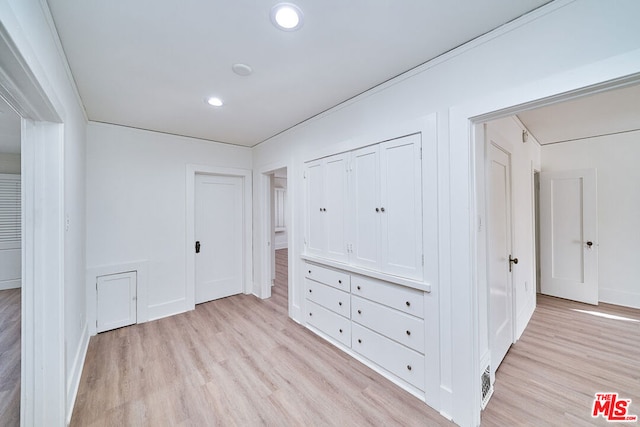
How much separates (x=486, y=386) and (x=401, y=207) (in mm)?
1427

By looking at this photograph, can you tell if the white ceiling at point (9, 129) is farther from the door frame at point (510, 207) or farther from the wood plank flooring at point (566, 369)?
the wood plank flooring at point (566, 369)

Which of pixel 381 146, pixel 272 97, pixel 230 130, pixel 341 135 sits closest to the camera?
pixel 381 146

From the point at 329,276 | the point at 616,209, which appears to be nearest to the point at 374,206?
the point at 329,276

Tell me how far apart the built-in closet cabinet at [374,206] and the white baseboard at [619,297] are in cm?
389

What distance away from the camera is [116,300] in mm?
2883

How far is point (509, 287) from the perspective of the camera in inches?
91.9

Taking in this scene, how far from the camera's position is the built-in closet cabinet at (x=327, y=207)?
240 centimetres

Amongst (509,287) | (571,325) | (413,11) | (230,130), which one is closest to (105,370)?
(230,130)

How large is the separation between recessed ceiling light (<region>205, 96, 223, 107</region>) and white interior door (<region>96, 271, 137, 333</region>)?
7.60ft

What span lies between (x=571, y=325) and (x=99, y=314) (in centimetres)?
555

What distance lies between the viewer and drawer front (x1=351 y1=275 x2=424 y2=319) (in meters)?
1.81

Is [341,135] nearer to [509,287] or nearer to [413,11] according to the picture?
[413,11]

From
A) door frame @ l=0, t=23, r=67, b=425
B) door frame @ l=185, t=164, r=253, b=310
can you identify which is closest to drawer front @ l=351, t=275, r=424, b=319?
door frame @ l=0, t=23, r=67, b=425

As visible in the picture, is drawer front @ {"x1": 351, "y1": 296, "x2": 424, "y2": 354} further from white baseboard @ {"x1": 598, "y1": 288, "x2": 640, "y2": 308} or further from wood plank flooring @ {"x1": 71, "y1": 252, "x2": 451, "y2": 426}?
white baseboard @ {"x1": 598, "y1": 288, "x2": 640, "y2": 308}
